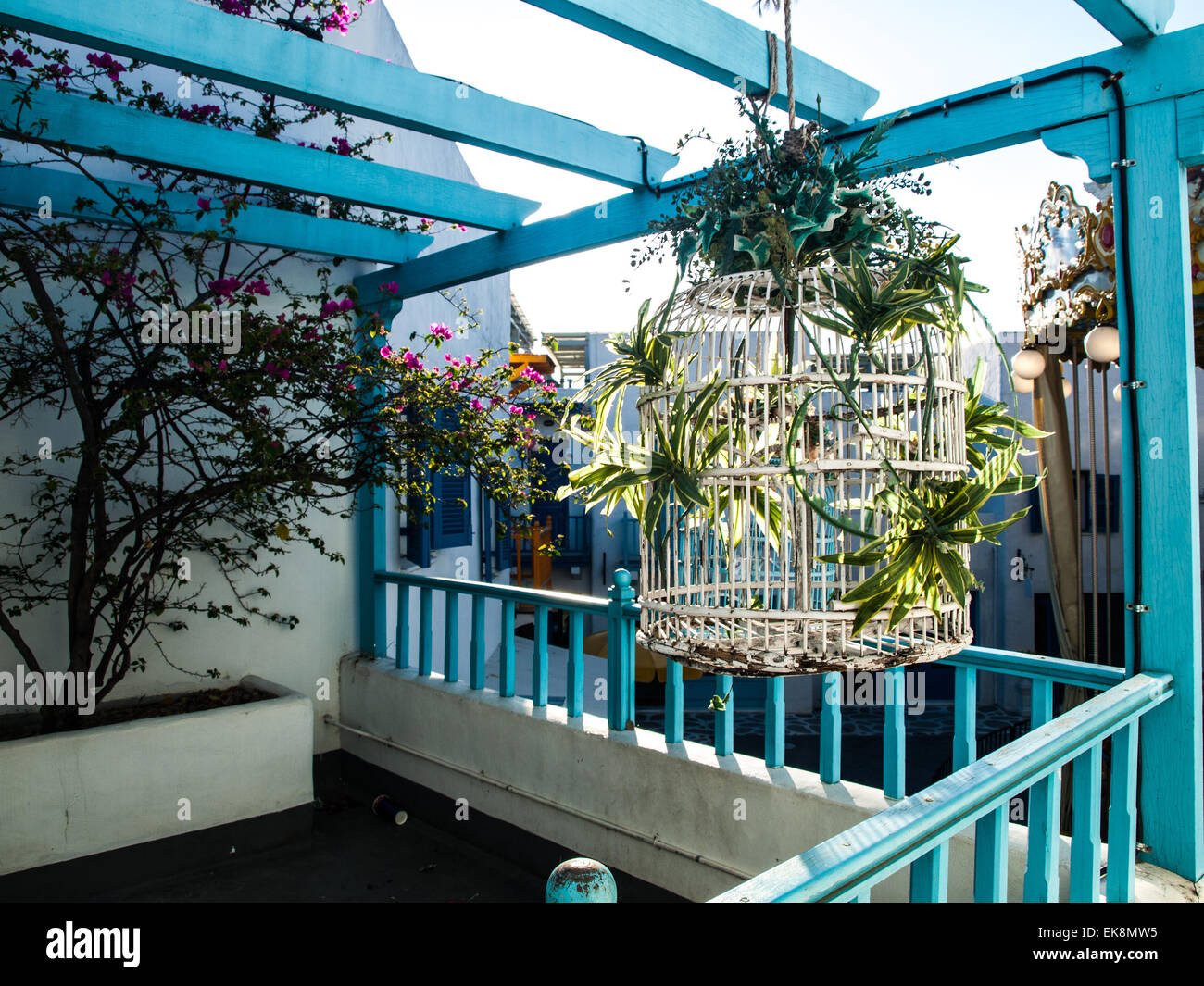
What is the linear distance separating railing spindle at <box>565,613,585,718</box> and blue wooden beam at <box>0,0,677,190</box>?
6.35 feet

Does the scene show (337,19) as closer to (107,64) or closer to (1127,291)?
(107,64)

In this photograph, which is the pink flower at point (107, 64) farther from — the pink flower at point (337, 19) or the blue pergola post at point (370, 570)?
the blue pergola post at point (370, 570)

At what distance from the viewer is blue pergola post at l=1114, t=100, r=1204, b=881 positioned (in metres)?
2.14

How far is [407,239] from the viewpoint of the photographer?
16.3 ft

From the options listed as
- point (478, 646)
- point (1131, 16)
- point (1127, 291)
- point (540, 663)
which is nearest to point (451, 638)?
point (478, 646)

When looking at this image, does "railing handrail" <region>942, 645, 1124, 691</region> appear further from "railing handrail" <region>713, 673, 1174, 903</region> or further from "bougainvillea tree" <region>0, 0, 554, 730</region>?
"bougainvillea tree" <region>0, 0, 554, 730</region>

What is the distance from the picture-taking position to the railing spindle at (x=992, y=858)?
4.55 ft

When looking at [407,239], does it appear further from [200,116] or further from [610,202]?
[610,202]

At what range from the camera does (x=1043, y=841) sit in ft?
5.04

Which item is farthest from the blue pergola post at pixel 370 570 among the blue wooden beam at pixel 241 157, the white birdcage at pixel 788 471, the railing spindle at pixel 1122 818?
the railing spindle at pixel 1122 818

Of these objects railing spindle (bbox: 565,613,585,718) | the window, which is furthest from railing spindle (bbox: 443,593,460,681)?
railing spindle (bbox: 565,613,585,718)

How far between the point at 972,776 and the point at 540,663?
3003mm
